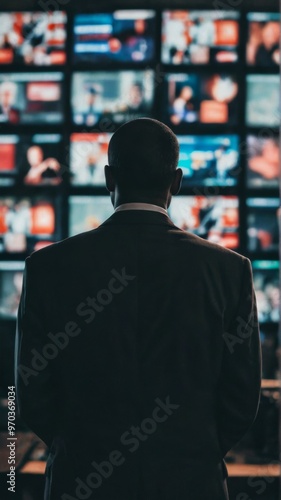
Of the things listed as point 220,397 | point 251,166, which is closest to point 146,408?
point 220,397

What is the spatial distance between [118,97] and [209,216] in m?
0.79

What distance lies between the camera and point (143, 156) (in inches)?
46.9

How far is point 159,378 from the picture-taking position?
1153mm

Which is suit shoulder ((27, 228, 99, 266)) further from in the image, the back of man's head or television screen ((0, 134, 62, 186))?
television screen ((0, 134, 62, 186))

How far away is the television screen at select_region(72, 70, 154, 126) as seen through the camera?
3.21 m

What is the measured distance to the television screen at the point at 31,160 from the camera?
10.6ft

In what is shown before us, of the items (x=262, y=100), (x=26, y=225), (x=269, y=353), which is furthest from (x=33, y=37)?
(x=269, y=353)

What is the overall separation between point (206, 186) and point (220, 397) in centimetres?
206

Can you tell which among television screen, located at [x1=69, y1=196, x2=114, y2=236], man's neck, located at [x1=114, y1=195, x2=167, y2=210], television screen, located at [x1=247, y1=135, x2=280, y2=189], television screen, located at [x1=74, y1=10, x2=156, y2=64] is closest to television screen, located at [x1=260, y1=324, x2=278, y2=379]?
television screen, located at [x1=247, y1=135, x2=280, y2=189]

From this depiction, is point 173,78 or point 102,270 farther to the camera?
point 173,78

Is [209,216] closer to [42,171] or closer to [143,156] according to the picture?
[42,171]

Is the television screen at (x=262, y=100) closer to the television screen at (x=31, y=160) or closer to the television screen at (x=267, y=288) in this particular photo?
the television screen at (x=267, y=288)

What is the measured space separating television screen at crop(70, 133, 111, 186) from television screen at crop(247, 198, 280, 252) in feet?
2.67

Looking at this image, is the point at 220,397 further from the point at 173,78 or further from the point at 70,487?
the point at 173,78
